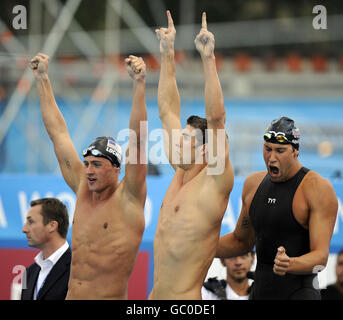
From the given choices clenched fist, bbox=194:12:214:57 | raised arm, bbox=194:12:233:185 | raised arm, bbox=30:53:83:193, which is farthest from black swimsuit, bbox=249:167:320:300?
raised arm, bbox=30:53:83:193

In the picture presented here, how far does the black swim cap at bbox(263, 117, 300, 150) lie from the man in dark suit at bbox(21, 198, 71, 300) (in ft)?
6.60

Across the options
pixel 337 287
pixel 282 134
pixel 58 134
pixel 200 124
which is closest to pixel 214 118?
pixel 200 124

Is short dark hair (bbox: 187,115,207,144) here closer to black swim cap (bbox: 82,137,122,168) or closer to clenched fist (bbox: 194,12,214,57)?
clenched fist (bbox: 194,12,214,57)

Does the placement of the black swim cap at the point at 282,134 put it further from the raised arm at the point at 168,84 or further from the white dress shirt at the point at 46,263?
the white dress shirt at the point at 46,263

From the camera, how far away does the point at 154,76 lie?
12883 mm

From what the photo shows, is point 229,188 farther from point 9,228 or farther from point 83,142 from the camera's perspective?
point 83,142

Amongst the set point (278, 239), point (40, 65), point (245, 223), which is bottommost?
point (278, 239)

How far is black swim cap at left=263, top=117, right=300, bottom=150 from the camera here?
15.8 ft

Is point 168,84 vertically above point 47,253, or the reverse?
point 168,84

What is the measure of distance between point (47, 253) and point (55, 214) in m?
0.35

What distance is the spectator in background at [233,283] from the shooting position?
622cm

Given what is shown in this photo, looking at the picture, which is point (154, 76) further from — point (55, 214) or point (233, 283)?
point (55, 214)
